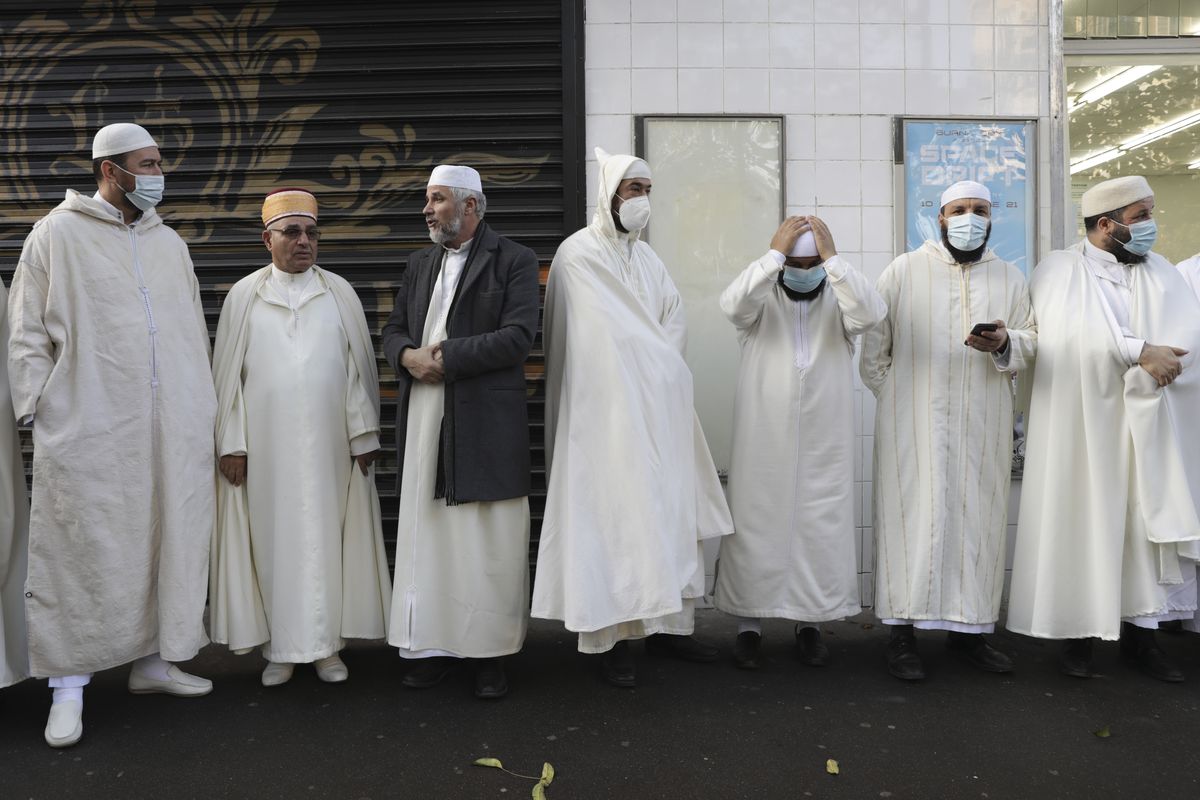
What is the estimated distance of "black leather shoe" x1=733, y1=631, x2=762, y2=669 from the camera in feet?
13.2

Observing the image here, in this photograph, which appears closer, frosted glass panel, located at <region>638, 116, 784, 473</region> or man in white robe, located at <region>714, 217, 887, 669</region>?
man in white robe, located at <region>714, 217, 887, 669</region>

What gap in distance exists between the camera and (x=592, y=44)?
5.09m

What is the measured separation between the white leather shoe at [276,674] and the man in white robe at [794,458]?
177 cm

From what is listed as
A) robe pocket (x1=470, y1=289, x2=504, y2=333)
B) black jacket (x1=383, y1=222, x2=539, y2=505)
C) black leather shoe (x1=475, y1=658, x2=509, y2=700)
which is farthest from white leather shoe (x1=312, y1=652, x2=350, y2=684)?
robe pocket (x1=470, y1=289, x2=504, y2=333)

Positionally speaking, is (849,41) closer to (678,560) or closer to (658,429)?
(658,429)

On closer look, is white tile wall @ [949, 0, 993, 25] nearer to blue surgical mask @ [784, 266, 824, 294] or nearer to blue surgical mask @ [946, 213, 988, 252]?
blue surgical mask @ [946, 213, 988, 252]

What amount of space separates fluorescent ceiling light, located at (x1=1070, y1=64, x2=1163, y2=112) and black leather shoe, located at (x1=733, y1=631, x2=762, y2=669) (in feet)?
11.3

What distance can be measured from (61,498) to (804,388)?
284cm

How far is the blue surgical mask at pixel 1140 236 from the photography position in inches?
158

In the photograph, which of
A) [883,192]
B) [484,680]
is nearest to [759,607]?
[484,680]

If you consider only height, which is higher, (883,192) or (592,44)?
(592,44)

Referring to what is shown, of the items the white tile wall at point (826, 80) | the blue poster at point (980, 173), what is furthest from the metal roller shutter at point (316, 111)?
the blue poster at point (980, 173)

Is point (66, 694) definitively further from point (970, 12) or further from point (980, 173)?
point (970, 12)

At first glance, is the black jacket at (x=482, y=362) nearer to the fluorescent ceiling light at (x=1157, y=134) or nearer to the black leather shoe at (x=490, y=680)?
Answer: the black leather shoe at (x=490, y=680)
